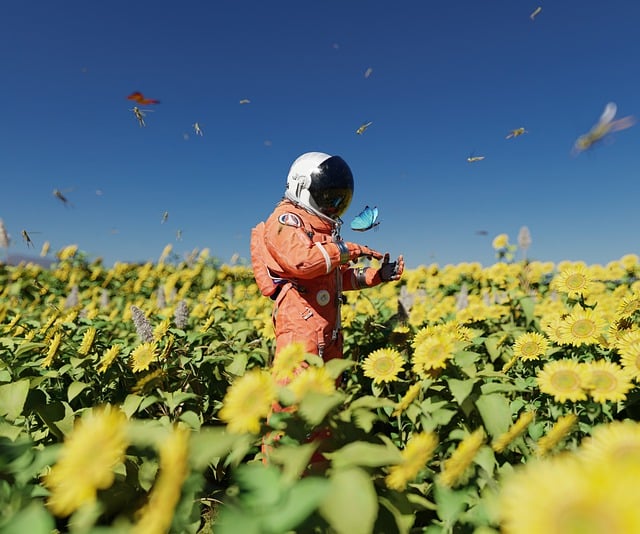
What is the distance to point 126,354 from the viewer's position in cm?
254

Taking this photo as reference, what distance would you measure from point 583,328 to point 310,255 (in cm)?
135

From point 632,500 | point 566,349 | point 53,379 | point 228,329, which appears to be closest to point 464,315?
point 566,349

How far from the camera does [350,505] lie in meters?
0.70

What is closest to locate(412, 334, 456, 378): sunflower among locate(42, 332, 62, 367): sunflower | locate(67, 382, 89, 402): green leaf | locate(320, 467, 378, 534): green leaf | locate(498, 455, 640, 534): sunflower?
locate(320, 467, 378, 534): green leaf

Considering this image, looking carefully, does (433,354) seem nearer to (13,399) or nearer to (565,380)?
(565,380)

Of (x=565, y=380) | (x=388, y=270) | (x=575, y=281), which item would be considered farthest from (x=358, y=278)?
(x=565, y=380)

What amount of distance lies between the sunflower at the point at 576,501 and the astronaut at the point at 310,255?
160 centimetres

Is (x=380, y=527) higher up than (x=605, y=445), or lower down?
lower down

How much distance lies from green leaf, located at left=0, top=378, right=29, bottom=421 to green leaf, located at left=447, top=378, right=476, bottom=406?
1708 millimetres

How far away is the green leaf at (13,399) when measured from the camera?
158 centimetres

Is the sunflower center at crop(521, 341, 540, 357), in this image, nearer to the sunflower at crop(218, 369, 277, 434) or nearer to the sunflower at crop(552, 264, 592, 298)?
the sunflower at crop(552, 264, 592, 298)

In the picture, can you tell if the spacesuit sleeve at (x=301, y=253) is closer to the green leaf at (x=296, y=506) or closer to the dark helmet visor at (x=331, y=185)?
the dark helmet visor at (x=331, y=185)

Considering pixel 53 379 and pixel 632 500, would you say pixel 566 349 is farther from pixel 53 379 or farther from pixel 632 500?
pixel 53 379

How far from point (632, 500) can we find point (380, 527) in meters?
0.68
